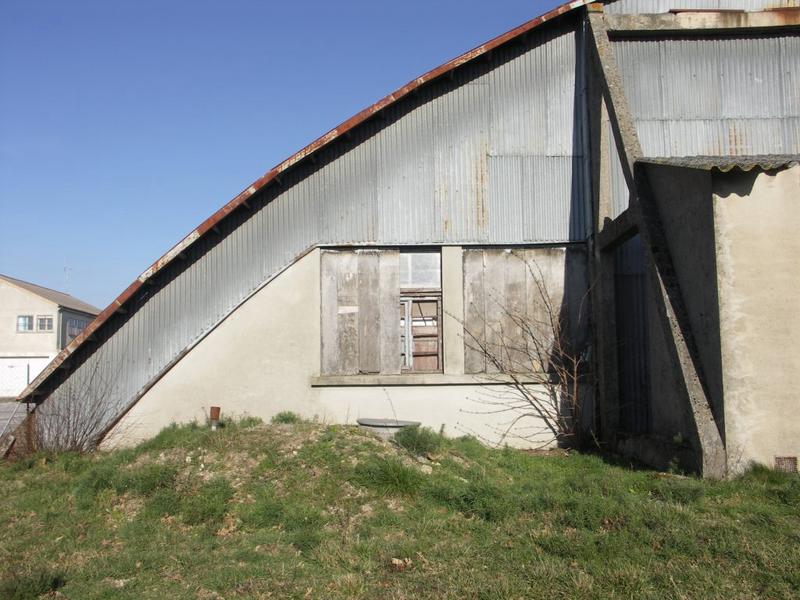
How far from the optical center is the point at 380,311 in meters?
10.9

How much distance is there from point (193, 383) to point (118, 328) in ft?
4.98

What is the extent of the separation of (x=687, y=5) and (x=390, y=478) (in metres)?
9.85

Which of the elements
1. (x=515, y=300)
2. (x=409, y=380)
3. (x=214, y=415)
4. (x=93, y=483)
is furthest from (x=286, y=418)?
(x=515, y=300)

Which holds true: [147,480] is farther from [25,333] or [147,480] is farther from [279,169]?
[25,333]

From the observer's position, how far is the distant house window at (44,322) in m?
45.4

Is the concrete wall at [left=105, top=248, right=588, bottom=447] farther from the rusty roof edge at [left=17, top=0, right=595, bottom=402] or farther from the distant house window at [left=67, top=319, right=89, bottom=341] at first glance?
the distant house window at [left=67, top=319, right=89, bottom=341]

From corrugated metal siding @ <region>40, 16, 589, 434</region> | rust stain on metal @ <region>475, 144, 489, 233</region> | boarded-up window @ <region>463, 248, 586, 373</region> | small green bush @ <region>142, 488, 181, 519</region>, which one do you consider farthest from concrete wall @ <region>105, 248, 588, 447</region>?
small green bush @ <region>142, 488, 181, 519</region>

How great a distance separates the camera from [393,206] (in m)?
11.0

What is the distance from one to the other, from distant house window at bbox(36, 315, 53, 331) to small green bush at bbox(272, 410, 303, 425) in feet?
135

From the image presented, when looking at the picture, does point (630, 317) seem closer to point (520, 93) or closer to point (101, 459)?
point (520, 93)

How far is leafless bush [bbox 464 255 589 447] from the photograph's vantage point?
10.6m

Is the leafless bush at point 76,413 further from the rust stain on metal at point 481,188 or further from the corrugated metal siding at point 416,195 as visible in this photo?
the rust stain on metal at point 481,188

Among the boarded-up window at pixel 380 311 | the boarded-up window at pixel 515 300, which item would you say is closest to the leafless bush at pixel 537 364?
the boarded-up window at pixel 515 300

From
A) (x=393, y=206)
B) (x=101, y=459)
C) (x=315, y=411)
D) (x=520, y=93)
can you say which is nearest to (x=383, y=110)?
(x=393, y=206)
